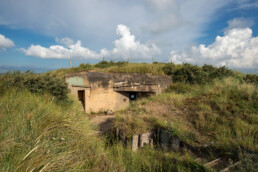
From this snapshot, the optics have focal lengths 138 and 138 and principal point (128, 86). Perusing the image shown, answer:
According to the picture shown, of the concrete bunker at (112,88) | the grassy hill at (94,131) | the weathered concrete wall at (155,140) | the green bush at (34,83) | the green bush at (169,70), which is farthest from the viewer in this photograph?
the green bush at (169,70)

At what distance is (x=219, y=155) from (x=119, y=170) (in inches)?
98.0


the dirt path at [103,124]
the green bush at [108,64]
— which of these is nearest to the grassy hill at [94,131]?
the dirt path at [103,124]

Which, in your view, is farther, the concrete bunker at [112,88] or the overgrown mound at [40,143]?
the concrete bunker at [112,88]

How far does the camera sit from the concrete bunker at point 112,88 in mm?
10533

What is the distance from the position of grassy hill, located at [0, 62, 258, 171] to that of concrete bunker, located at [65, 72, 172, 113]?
3733mm

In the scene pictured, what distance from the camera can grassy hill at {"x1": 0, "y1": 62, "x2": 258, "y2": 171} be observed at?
205cm

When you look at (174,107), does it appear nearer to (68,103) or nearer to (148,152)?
(148,152)

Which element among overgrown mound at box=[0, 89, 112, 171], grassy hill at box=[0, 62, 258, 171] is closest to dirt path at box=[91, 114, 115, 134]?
grassy hill at box=[0, 62, 258, 171]

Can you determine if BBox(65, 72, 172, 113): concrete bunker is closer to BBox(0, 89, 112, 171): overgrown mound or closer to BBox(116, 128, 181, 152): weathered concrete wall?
BBox(116, 128, 181, 152): weathered concrete wall

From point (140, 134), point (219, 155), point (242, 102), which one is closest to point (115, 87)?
point (140, 134)

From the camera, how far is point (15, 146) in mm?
1929

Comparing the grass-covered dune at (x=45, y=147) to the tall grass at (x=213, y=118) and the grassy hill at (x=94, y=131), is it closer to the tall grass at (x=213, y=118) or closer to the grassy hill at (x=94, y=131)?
the grassy hill at (x=94, y=131)

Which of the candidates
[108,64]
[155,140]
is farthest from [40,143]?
[108,64]

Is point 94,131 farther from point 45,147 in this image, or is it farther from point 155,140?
point 155,140
